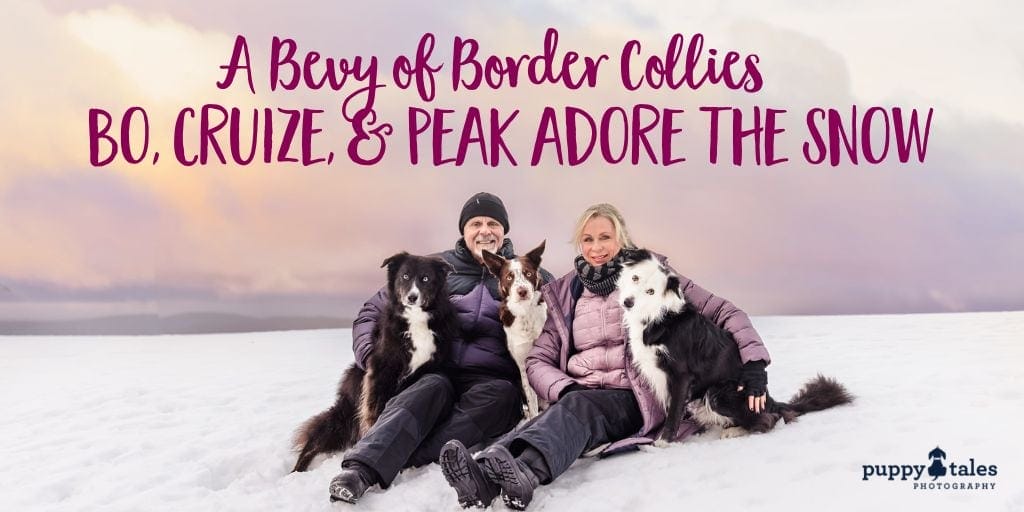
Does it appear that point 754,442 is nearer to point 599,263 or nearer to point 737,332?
point 737,332

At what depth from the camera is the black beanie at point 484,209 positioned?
5074 millimetres

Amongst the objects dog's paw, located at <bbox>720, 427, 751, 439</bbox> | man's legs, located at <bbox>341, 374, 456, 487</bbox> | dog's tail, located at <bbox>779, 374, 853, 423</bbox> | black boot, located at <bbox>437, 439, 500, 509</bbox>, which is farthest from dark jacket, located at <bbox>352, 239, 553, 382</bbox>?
dog's tail, located at <bbox>779, 374, 853, 423</bbox>

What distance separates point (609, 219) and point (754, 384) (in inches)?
50.1

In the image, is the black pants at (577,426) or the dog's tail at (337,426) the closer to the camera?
the black pants at (577,426)

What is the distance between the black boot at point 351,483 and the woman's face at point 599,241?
1.77 m

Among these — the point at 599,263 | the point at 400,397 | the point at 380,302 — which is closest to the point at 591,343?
the point at 599,263

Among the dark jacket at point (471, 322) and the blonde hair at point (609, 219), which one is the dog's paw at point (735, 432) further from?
the dark jacket at point (471, 322)

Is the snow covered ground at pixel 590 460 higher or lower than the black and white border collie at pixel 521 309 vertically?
lower

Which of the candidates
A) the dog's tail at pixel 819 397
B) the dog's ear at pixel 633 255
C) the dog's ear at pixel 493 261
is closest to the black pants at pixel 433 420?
the dog's ear at pixel 493 261

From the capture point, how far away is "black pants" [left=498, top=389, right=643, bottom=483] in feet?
11.3

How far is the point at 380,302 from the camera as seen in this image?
16.2 ft

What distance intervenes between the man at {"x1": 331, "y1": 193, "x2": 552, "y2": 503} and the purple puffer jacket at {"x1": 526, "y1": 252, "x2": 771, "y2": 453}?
32 cm

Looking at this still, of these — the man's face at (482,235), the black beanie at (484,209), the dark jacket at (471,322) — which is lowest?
the dark jacket at (471,322)

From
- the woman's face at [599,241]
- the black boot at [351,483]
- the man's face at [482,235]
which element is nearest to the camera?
the black boot at [351,483]
